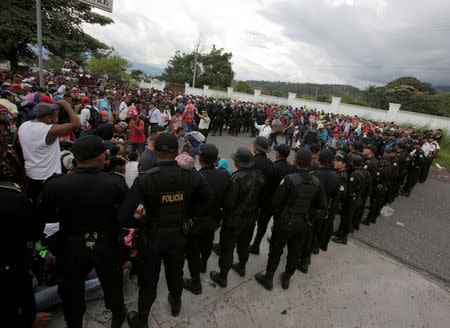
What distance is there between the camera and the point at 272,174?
3.49m

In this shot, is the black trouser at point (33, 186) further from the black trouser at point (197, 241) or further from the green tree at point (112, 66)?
the green tree at point (112, 66)

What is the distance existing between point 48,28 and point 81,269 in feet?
75.8

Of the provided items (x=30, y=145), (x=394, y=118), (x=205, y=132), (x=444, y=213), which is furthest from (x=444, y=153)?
(x=30, y=145)

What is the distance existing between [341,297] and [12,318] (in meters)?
3.56

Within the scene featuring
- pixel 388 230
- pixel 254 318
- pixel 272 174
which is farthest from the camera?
pixel 388 230

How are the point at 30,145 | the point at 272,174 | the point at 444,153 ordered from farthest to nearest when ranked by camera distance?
the point at 444,153
the point at 272,174
the point at 30,145

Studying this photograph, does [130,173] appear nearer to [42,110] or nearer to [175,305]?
[42,110]

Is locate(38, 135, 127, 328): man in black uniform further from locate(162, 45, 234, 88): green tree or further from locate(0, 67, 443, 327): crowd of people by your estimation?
locate(162, 45, 234, 88): green tree

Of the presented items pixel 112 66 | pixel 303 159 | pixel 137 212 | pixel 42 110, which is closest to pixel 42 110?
pixel 42 110

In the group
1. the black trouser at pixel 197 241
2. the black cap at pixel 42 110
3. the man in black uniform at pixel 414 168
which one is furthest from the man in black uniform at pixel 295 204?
→ the man in black uniform at pixel 414 168

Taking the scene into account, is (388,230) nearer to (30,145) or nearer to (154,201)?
(154,201)

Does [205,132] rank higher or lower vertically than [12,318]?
higher

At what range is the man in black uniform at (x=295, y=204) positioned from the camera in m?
2.77

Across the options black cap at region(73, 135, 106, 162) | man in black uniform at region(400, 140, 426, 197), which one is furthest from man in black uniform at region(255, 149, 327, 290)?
man in black uniform at region(400, 140, 426, 197)
